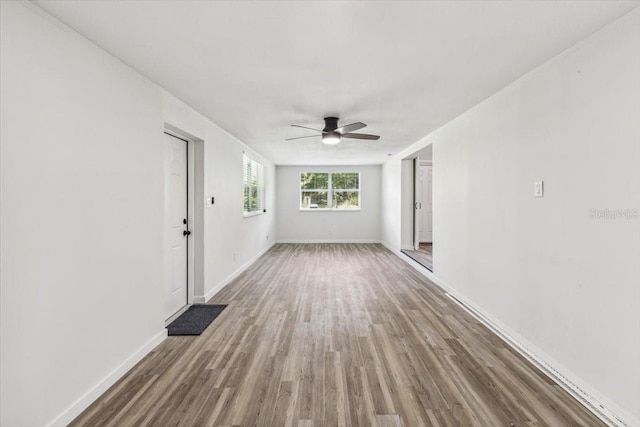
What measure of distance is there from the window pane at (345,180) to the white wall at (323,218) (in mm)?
150

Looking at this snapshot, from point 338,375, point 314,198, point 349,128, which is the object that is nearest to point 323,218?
point 314,198

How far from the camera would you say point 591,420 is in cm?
184

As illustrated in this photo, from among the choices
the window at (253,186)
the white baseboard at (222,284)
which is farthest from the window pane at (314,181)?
the white baseboard at (222,284)

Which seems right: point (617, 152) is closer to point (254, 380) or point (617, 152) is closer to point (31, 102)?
point (254, 380)

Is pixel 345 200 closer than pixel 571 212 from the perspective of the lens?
No

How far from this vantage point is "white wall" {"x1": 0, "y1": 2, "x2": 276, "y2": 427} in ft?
5.11

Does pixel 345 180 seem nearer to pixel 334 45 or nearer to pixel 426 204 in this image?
pixel 426 204

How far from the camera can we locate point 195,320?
338 centimetres

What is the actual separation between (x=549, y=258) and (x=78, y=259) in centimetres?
324

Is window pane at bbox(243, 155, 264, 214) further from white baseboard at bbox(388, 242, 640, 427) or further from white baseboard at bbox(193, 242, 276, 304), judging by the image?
white baseboard at bbox(388, 242, 640, 427)

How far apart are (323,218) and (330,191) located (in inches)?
32.2

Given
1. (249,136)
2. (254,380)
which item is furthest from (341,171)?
(254,380)

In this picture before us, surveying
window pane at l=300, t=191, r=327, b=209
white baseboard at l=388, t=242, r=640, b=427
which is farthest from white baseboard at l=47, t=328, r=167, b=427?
window pane at l=300, t=191, r=327, b=209

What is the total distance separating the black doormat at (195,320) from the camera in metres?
3.12
